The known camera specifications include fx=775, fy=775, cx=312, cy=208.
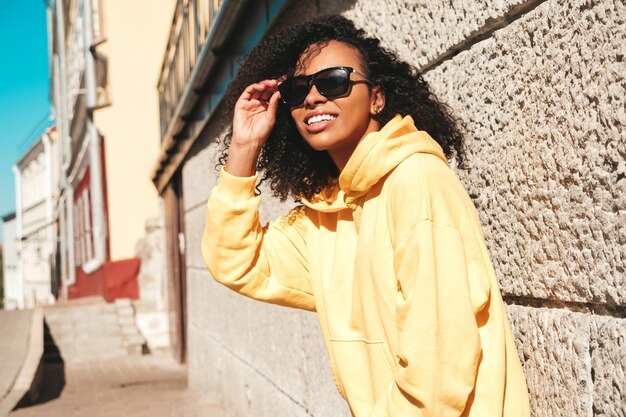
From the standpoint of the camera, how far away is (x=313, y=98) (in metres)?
1.89

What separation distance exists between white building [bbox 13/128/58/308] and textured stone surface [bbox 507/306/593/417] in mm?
29255

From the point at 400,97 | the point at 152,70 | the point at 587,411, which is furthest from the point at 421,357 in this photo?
the point at 152,70

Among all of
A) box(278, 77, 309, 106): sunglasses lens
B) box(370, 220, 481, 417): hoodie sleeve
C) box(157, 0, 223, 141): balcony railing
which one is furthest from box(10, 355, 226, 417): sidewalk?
box(370, 220, 481, 417): hoodie sleeve

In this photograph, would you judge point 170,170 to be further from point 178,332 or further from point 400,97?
point 400,97

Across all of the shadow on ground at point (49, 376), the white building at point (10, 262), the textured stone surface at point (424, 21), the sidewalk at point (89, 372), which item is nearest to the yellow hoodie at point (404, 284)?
the textured stone surface at point (424, 21)

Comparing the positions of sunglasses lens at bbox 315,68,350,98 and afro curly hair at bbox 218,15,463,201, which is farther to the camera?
afro curly hair at bbox 218,15,463,201

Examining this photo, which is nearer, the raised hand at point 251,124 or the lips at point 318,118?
the lips at point 318,118

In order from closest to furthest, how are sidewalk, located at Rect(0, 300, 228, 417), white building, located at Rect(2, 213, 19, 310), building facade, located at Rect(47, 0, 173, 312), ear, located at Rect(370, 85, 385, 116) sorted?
ear, located at Rect(370, 85, 385, 116)
sidewalk, located at Rect(0, 300, 228, 417)
building facade, located at Rect(47, 0, 173, 312)
white building, located at Rect(2, 213, 19, 310)

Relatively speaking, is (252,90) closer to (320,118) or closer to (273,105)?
(273,105)

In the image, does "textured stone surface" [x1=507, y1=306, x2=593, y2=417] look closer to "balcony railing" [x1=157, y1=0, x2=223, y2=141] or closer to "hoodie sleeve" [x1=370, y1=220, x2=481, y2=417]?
"hoodie sleeve" [x1=370, y1=220, x2=481, y2=417]

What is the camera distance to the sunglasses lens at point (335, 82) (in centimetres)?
186

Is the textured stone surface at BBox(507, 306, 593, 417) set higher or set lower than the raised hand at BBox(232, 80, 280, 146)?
lower

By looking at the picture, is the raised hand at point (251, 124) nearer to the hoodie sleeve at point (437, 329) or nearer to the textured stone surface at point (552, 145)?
the textured stone surface at point (552, 145)

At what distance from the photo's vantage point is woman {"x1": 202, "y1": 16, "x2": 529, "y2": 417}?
4.82 ft
